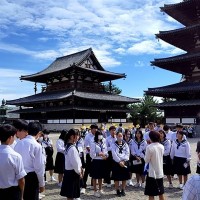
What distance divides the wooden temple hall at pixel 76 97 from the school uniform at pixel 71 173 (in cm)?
2925

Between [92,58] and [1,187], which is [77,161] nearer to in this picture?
[1,187]

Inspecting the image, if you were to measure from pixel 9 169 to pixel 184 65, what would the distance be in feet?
97.2

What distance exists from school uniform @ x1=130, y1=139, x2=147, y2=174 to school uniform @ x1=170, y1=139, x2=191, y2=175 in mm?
961

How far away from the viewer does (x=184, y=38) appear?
3266 centimetres

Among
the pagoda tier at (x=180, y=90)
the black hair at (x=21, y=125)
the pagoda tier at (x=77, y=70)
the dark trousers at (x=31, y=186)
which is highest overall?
the pagoda tier at (x=77, y=70)

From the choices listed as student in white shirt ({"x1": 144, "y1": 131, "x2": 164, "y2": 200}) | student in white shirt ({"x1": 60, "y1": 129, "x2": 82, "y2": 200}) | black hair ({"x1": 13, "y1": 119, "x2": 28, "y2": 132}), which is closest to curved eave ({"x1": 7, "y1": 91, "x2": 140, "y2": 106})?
student in white shirt ({"x1": 60, "y1": 129, "x2": 82, "y2": 200})

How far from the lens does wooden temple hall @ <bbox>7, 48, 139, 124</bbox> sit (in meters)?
38.2

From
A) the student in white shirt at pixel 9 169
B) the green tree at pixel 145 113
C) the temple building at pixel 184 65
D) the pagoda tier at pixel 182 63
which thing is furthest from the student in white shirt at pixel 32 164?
the green tree at pixel 145 113

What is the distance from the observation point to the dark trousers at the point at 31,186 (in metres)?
5.57

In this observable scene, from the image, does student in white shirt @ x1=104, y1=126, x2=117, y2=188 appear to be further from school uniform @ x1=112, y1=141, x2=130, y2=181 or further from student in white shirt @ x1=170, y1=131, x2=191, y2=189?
student in white shirt @ x1=170, y1=131, x2=191, y2=189

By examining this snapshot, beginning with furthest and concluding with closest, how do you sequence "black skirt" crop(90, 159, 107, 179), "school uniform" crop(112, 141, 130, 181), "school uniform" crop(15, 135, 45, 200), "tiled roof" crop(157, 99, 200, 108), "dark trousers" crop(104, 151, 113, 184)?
1. "tiled roof" crop(157, 99, 200, 108)
2. "dark trousers" crop(104, 151, 113, 184)
3. "black skirt" crop(90, 159, 107, 179)
4. "school uniform" crop(112, 141, 130, 181)
5. "school uniform" crop(15, 135, 45, 200)

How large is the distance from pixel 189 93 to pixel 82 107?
529 inches

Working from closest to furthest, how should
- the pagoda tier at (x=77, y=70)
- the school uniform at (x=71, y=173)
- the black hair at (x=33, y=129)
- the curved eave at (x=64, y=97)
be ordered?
the black hair at (x=33, y=129), the school uniform at (x=71, y=173), the curved eave at (x=64, y=97), the pagoda tier at (x=77, y=70)

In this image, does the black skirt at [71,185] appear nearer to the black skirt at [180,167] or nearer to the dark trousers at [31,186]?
the dark trousers at [31,186]
